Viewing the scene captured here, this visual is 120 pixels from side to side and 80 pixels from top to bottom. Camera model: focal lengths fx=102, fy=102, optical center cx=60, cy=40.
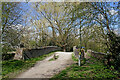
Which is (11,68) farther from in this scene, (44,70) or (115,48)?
(115,48)

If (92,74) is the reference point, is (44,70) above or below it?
below

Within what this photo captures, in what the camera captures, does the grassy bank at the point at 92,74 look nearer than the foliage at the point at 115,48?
Yes

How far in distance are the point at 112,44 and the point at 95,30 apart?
683mm

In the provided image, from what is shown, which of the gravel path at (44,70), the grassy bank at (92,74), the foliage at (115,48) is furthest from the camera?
the gravel path at (44,70)

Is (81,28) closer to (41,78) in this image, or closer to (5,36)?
(41,78)

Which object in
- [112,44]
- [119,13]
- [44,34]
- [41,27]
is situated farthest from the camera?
[44,34]

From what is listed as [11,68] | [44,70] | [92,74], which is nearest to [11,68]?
[11,68]

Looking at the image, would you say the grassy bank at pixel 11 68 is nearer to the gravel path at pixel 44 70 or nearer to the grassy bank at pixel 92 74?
the gravel path at pixel 44 70

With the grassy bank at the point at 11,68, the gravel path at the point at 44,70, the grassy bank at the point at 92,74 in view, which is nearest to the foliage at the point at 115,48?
the grassy bank at the point at 92,74

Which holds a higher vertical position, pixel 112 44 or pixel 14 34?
pixel 14 34

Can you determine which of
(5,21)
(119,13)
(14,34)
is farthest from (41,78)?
(119,13)

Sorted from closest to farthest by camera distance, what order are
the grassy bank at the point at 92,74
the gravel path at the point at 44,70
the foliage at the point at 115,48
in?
1. the grassy bank at the point at 92,74
2. the foliage at the point at 115,48
3. the gravel path at the point at 44,70

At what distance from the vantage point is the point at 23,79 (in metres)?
3.17

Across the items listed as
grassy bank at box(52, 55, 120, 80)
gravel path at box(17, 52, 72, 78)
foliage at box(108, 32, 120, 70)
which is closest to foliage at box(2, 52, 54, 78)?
gravel path at box(17, 52, 72, 78)
